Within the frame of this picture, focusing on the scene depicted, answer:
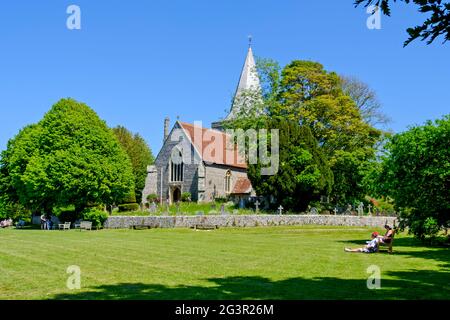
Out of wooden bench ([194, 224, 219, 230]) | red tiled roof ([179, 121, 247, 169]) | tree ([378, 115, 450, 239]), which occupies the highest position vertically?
red tiled roof ([179, 121, 247, 169])

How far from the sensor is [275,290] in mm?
8727

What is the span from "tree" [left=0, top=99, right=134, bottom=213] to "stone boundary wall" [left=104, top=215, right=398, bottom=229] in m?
3.46

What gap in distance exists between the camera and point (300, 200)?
44.0 m

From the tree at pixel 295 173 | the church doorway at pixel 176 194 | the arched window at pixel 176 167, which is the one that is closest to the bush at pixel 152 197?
the church doorway at pixel 176 194

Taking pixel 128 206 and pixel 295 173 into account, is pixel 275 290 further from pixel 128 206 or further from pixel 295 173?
pixel 128 206

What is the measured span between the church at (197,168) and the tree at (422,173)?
38.6 meters

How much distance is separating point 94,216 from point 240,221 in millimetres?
12843

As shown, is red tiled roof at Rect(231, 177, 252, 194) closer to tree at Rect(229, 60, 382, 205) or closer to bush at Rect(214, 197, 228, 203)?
bush at Rect(214, 197, 228, 203)

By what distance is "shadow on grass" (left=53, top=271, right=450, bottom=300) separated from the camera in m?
8.11

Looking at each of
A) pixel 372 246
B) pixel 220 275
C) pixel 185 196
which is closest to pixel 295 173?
pixel 185 196

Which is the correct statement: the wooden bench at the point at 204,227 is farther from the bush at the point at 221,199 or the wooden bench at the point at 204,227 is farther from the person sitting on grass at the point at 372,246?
the person sitting on grass at the point at 372,246

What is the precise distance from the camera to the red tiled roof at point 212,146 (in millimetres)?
60656

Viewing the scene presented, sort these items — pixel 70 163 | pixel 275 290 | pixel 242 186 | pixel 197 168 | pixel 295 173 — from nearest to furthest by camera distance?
1. pixel 275 290
2. pixel 70 163
3. pixel 295 173
4. pixel 197 168
5. pixel 242 186

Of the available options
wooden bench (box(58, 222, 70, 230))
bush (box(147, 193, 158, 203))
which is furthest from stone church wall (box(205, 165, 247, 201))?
wooden bench (box(58, 222, 70, 230))
